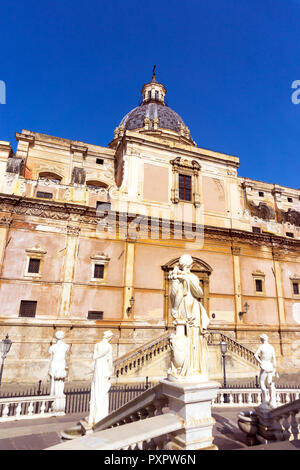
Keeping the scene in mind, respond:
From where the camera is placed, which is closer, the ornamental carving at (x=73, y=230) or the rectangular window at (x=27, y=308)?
the rectangular window at (x=27, y=308)

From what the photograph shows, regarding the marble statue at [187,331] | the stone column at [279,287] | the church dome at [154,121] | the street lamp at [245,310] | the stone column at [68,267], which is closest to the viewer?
the marble statue at [187,331]

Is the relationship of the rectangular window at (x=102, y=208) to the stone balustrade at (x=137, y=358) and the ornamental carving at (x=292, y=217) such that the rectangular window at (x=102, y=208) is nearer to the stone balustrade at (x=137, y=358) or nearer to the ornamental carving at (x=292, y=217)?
the stone balustrade at (x=137, y=358)

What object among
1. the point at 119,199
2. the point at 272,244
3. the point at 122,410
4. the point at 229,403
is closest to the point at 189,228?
the point at 119,199

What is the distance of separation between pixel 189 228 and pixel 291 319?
10472mm

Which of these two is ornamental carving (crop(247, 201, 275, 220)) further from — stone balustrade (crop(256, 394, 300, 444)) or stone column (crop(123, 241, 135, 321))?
stone balustrade (crop(256, 394, 300, 444))

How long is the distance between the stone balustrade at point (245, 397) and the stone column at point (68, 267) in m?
9.73

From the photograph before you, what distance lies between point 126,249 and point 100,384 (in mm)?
11987

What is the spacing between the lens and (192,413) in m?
3.86

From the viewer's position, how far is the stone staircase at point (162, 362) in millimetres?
14727

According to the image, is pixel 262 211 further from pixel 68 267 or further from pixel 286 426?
pixel 286 426

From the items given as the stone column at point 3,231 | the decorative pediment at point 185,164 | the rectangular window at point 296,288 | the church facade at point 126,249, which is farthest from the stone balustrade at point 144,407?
the rectangular window at point 296,288

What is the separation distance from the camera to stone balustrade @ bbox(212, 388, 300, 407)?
32.3 ft

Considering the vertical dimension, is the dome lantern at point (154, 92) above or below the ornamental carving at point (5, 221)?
above

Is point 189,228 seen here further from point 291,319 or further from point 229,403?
point 229,403
